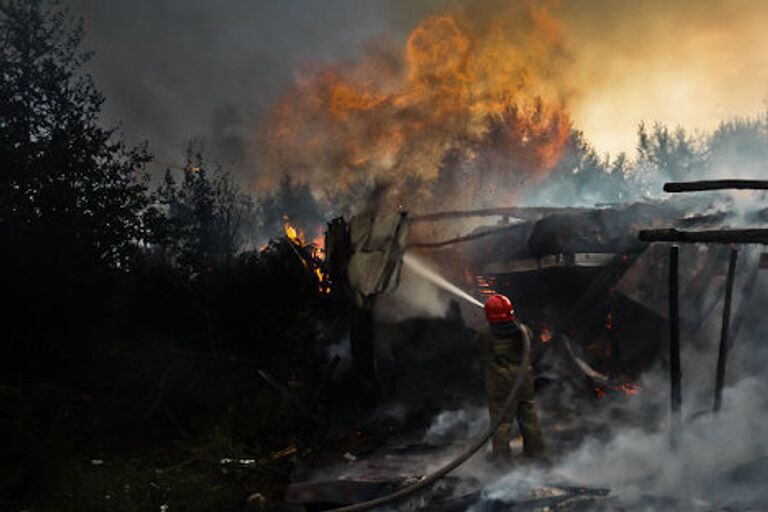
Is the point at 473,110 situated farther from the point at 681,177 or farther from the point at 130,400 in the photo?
the point at 130,400

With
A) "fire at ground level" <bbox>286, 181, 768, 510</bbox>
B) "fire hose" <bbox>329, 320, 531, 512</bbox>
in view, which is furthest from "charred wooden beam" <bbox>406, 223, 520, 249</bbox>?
"fire hose" <bbox>329, 320, 531, 512</bbox>

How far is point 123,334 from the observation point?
1366 cm

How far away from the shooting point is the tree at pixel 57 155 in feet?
44.3

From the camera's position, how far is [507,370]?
693 cm

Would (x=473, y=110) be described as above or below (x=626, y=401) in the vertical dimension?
above

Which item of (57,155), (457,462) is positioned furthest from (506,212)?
(57,155)

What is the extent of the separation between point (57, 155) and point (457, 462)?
12988 mm

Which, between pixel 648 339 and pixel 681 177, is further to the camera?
pixel 681 177

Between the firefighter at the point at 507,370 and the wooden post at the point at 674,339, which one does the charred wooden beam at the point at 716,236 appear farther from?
the firefighter at the point at 507,370

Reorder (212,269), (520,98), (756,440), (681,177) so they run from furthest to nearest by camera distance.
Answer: (681,177) < (520,98) < (212,269) < (756,440)

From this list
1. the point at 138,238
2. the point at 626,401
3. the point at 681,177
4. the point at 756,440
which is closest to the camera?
the point at 756,440

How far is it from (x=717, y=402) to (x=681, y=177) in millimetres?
37333

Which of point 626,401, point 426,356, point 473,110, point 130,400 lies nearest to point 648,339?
point 626,401

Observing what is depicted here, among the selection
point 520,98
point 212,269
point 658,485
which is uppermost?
point 520,98
